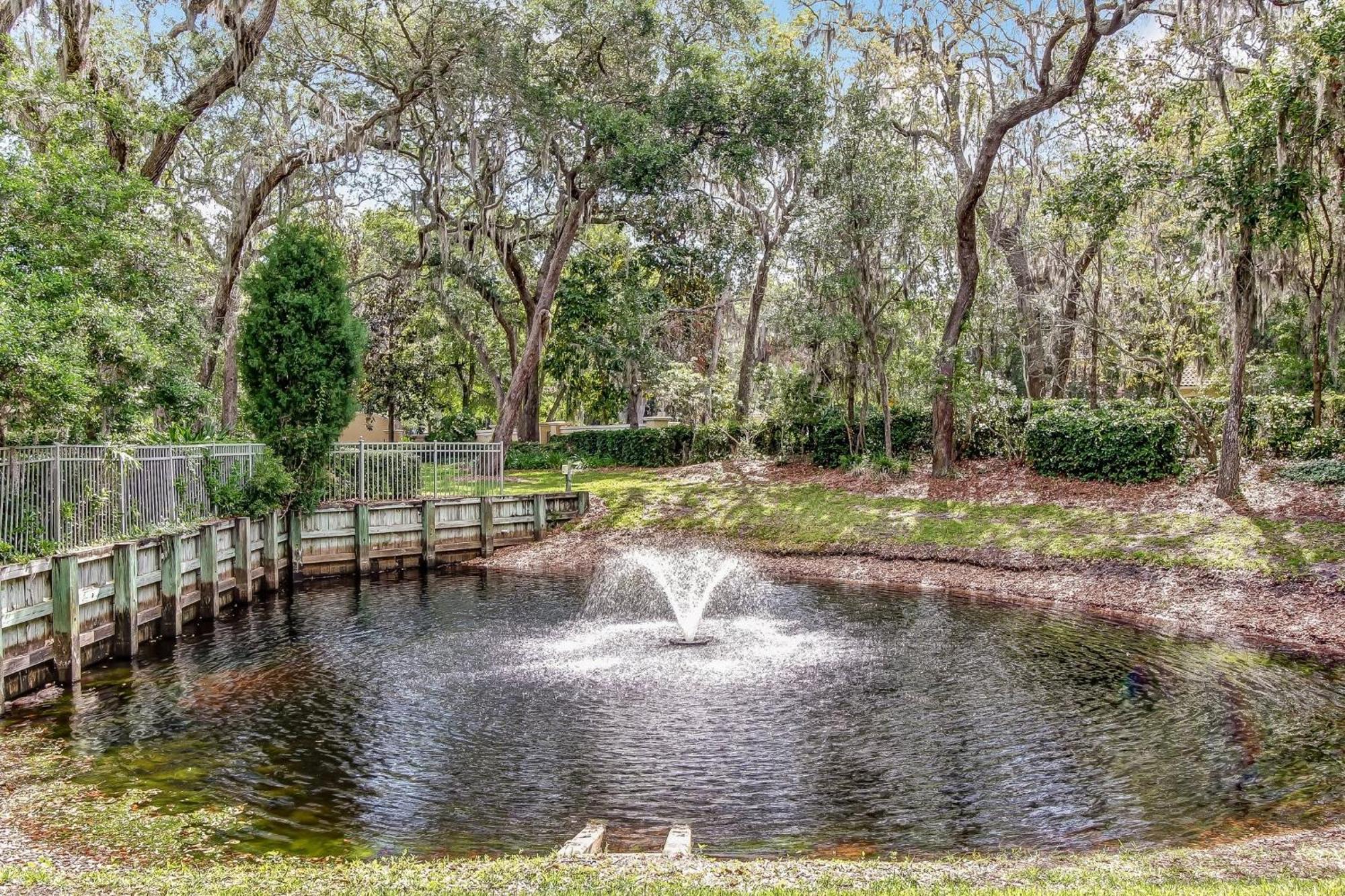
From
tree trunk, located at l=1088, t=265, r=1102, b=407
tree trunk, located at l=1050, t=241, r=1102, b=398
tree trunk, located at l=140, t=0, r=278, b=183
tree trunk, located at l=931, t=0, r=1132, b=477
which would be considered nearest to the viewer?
tree trunk, located at l=140, t=0, r=278, b=183

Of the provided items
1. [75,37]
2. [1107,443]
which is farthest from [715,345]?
[75,37]

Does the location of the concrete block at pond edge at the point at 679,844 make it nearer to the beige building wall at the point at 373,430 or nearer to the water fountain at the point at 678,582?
the water fountain at the point at 678,582

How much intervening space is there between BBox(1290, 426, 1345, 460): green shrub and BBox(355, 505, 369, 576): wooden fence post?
71.6 ft

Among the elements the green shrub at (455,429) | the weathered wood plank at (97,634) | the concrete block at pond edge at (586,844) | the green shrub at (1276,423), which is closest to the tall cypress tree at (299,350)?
the weathered wood plank at (97,634)

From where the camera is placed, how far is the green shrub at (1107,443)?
69.3ft

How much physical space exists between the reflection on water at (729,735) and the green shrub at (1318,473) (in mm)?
8188

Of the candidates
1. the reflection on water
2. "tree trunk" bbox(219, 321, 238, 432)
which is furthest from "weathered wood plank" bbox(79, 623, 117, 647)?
"tree trunk" bbox(219, 321, 238, 432)

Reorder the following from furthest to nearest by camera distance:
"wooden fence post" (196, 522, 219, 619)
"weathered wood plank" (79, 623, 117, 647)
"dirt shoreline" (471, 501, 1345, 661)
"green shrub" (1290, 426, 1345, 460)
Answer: "green shrub" (1290, 426, 1345, 460)
"wooden fence post" (196, 522, 219, 619)
"dirt shoreline" (471, 501, 1345, 661)
"weathered wood plank" (79, 623, 117, 647)

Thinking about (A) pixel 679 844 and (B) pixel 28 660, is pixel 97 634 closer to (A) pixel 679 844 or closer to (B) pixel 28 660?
(B) pixel 28 660

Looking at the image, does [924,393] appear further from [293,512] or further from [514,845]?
[514,845]

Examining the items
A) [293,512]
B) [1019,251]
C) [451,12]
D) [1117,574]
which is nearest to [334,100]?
[451,12]

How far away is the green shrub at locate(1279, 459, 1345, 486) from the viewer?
1841 cm

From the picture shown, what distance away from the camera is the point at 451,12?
24.1m

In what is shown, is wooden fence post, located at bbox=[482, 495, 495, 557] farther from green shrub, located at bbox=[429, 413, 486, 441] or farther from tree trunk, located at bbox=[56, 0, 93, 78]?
green shrub, located at bbox=[429, 413, 486, 441]
